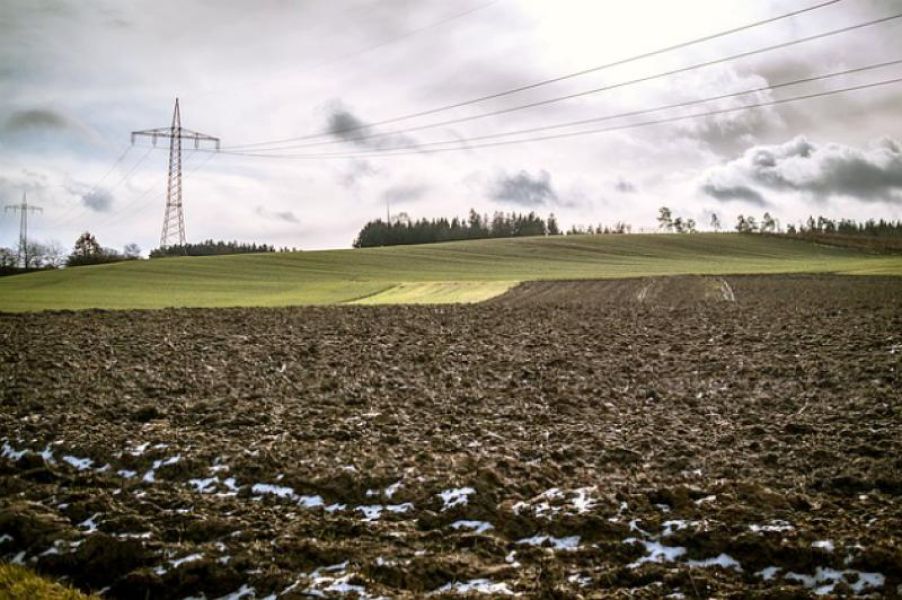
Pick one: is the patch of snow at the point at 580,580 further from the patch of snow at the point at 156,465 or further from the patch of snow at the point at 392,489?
the patch of snow at the point at 156,465

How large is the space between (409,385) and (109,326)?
1472 cm

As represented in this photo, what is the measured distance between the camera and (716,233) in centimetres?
10006

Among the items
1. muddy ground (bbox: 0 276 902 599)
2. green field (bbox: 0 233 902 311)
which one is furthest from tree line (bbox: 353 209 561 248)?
muddy ground (bbox: 0 276 902 599)

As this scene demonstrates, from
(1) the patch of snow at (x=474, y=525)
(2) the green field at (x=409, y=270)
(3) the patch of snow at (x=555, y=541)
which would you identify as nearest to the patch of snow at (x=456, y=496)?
(1) the patch of snow at (x=474, y=525)

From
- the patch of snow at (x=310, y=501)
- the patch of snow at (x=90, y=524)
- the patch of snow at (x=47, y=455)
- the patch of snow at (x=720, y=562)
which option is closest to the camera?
the patch of snow at (x=720, y=562)

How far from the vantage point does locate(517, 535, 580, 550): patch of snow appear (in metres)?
6.51

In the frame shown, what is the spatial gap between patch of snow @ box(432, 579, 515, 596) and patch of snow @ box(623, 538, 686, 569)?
3.72 ft

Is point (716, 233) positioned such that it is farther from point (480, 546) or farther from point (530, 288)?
point (480, 546)

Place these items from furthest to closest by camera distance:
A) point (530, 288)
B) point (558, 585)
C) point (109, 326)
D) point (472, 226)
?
point (472, 226) → point (530, 288) → point (109, 326) → point (558, 585)

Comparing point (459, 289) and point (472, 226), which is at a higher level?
point (472, 226)

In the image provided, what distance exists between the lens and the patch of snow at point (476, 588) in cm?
573

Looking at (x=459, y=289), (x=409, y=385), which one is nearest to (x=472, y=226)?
(x=459, y=289)

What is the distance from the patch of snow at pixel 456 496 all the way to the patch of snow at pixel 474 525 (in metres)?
0.27

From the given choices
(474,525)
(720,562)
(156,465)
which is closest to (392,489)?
(474,525)
